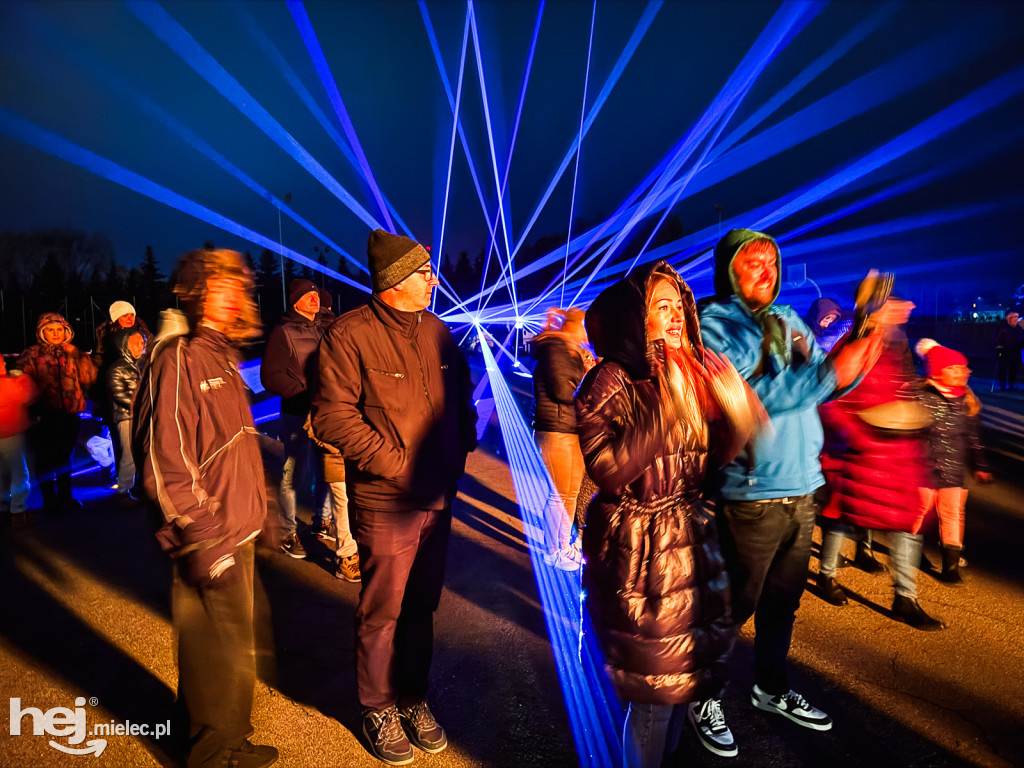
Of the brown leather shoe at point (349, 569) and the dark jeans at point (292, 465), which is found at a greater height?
the dark jeans at point (292, 465)

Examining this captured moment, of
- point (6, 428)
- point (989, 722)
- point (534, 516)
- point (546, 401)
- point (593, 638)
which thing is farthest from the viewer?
point (534, 516)

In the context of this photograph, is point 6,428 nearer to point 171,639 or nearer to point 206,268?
point 171,639

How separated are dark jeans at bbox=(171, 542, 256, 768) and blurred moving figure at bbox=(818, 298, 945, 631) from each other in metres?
3.57

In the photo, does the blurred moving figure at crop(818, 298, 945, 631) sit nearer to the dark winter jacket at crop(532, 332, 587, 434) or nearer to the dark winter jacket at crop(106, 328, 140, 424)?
the dark winter jacket at crop(532, 332, 587, 434)

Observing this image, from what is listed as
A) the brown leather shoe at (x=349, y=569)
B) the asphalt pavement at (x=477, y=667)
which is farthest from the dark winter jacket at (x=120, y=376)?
the brown leather shoe at (x=349, y=569)

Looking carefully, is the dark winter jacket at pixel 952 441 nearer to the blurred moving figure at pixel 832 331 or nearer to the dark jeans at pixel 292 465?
the blurred moving figure at pixel 832 331

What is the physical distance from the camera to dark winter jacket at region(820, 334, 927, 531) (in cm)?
361

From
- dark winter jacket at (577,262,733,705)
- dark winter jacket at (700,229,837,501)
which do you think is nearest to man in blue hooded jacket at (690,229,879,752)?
dark winter jacket at (700,229,837,501)

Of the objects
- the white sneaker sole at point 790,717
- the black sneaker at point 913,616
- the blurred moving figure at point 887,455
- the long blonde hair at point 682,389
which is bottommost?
the white sneaker sole at point 790,717

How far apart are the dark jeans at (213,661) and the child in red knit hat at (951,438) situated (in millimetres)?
4367

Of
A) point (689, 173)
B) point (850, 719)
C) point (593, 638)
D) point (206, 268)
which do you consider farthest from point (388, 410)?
point (689, 173)

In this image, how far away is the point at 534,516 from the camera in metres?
6.00

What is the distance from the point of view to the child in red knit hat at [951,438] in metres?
4.12

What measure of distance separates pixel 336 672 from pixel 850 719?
278cm
